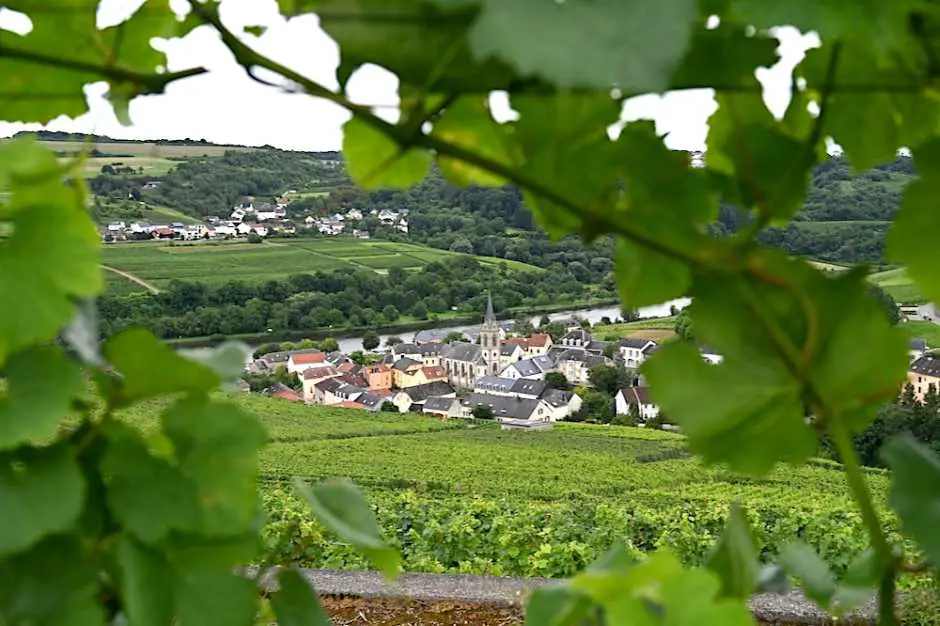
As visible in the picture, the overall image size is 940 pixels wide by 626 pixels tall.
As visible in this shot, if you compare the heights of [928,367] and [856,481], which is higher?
[856,481]

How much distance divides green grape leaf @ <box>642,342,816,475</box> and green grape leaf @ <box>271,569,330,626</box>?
0.14 m

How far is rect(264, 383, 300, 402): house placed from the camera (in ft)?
61.7

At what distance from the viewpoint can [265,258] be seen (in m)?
18.7

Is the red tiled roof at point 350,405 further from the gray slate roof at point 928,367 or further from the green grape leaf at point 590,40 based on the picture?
the green grape leaf at point 590,40

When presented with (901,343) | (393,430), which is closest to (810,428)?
(901,343)

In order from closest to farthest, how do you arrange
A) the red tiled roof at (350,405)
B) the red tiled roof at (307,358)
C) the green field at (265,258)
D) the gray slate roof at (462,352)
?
the green field at (265,258) < the red tiled roof at (350,405) < the red tiled roof at (307,358) < the gray slate roof at (462,352)

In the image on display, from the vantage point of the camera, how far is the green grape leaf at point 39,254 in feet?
0.63

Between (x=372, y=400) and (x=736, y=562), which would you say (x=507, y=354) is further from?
(x=736, y=562)

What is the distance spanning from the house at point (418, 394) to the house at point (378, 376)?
0.58 meters

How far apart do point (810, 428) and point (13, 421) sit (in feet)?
0.60

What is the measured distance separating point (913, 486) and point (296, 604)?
19 cm

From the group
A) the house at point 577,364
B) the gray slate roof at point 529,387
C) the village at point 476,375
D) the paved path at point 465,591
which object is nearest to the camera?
the paved path at point 465,591

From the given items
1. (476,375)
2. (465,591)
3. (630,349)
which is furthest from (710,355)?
(476,375)

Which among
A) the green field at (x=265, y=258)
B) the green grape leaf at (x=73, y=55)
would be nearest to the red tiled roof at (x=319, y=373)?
the green field at (x=265, y=258)
